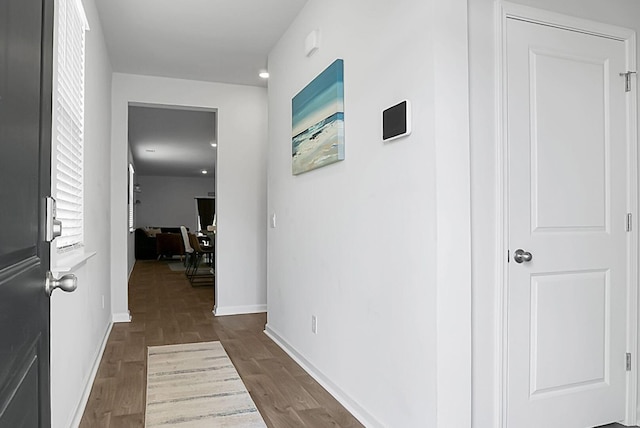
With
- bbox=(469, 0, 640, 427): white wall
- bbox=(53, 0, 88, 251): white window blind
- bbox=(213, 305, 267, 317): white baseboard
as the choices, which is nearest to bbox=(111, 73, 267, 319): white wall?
bbox=(213, 305, 267, 317): white baseboard

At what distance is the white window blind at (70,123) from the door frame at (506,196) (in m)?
1.90

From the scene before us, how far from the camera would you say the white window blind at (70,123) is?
2.05 metres

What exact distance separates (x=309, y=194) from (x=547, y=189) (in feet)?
4.99

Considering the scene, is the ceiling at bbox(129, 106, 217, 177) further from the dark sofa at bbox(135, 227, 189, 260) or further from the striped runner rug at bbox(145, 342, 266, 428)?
the striped runner rug at bbox(145, 342, 266, 428)

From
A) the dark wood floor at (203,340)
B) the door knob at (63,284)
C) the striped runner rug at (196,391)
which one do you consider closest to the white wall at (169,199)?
the dark wood floor at (203,340)

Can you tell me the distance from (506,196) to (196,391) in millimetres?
2114

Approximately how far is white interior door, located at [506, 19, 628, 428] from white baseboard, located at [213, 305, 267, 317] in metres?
3.53

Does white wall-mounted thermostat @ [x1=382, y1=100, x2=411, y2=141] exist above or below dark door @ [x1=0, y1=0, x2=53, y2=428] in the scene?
above

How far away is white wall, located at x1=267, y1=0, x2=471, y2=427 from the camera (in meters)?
1.79

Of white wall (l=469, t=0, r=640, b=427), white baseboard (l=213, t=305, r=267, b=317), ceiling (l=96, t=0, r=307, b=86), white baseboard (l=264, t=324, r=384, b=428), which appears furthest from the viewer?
white baseboard (l=213, t=305, r=267, b=317)

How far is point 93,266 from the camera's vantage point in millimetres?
3121

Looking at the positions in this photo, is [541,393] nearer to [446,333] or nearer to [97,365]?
[446,333]

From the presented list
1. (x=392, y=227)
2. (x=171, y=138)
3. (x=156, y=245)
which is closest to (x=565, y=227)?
(x=392, y=227)

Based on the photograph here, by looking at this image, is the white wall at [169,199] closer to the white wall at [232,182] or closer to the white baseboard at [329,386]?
the white wall at [232,182]
